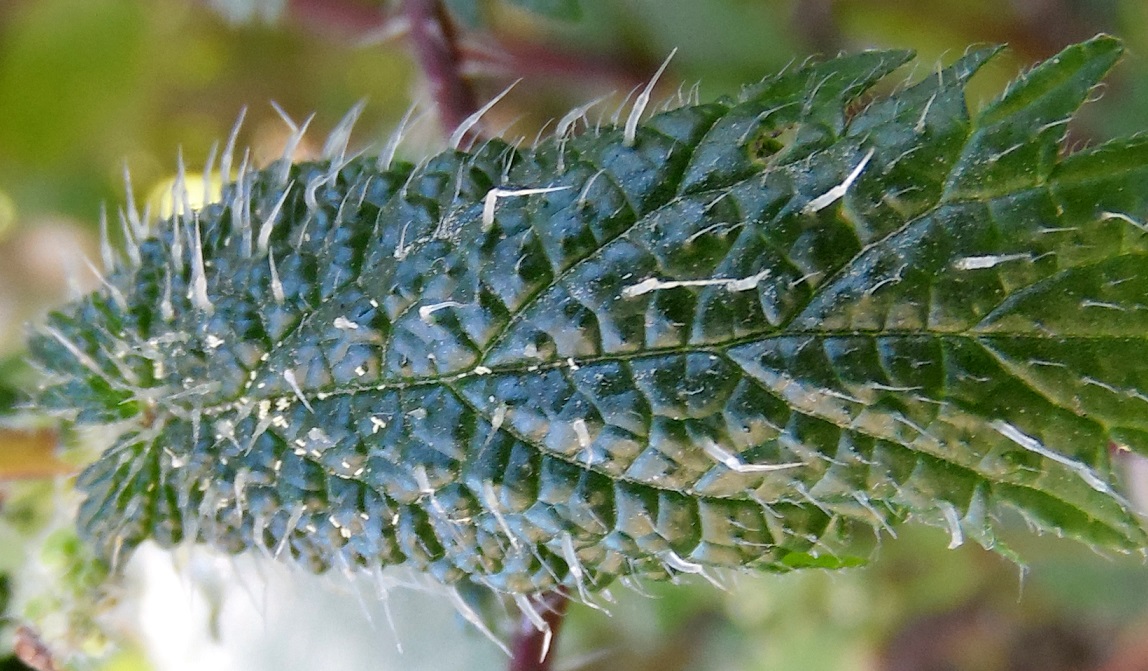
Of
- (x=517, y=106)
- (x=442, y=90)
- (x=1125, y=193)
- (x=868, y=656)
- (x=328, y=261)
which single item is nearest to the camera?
(x=1125, y=193)

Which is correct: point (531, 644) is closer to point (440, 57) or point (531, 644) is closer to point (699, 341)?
point (699, 341)

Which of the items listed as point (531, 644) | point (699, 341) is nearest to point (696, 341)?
point (699, 341)

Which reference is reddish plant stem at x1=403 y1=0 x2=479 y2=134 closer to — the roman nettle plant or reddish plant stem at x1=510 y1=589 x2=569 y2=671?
the roman nettle plant

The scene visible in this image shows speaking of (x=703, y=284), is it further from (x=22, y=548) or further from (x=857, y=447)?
(x=22, y=548)

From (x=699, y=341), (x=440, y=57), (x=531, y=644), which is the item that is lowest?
(x=531, y=644)

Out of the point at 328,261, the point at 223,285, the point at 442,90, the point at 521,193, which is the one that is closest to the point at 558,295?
the point at 521,193

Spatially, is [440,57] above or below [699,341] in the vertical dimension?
above

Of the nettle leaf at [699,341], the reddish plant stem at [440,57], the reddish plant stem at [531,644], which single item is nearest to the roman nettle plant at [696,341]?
the nettle leaf at [699,341]
